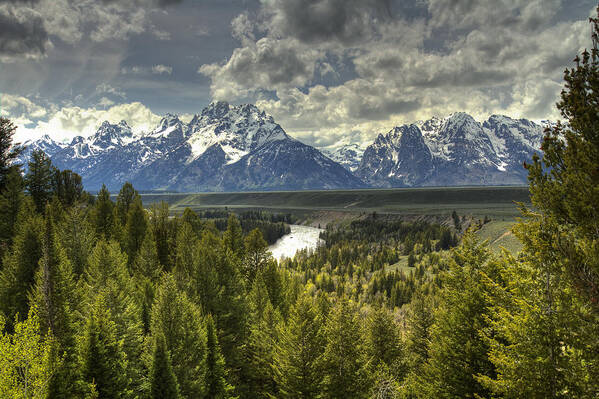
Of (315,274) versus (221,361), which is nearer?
(221,361)

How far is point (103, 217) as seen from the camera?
2318 inches

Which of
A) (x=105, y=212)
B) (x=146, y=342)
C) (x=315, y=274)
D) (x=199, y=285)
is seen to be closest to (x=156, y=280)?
(x=199, y=285)

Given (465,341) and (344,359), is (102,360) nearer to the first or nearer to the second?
(344,359)

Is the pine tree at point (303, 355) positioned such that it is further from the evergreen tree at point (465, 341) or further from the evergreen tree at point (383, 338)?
the evergreen tree at point (383, 338)

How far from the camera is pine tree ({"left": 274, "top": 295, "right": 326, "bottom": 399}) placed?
22984mm

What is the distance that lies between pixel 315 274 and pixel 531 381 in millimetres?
131279

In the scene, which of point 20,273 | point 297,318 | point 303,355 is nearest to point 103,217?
point 20,273

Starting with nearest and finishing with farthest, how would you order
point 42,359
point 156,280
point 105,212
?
point 42,359 < point 156,280 < point 105,212

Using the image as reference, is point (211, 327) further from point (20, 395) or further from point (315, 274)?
point (315, 274)

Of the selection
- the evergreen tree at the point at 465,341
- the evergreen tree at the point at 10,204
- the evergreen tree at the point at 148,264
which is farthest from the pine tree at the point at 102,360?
the evergreen tree at the point at 10,204

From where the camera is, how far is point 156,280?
4275 centimetres

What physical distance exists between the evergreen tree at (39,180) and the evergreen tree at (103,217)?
28.9 ft

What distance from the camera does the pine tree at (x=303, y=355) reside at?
23.0 meters

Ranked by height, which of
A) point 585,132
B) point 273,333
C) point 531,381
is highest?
point 585,132
